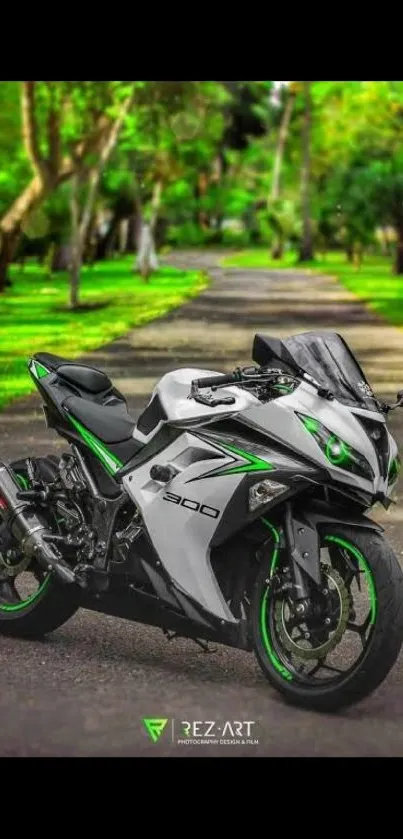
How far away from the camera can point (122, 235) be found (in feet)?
138

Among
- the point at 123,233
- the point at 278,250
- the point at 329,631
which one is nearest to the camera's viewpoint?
the point at 329,631

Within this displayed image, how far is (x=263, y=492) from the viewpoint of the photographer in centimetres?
486

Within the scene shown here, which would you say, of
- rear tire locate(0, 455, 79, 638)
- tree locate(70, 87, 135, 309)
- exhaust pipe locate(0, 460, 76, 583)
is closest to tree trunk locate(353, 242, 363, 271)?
tree locate(70, 87, 135, 309)

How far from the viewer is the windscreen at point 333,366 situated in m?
4.80

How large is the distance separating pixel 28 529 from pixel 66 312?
1086 centimetres

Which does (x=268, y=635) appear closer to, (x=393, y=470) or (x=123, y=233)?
(x=393, y=470)

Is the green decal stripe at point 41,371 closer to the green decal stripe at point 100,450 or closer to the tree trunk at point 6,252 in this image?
the green decal stripe at point 100,450

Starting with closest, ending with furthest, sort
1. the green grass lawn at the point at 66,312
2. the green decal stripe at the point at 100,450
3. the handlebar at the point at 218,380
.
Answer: the handlebar at the point at 218,380
the green decal stripe at the point at 100,450
the green grass lawn at the point at 66,312

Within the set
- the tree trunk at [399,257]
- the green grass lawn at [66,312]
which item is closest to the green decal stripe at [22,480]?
the green grass lawn at [66,312]

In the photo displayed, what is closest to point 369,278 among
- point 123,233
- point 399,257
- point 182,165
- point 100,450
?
point 399,257

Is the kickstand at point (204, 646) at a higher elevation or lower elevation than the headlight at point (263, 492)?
lower

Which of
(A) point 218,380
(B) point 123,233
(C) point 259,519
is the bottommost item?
(B) point 123,233

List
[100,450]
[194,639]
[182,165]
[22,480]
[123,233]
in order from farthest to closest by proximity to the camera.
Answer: [123,233]
[182,165]
[22,480]
[100,450]
[194,639]

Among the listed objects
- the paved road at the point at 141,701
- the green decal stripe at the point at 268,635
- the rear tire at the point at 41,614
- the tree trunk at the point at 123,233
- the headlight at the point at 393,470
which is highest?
the headlight at the point at 393,470
